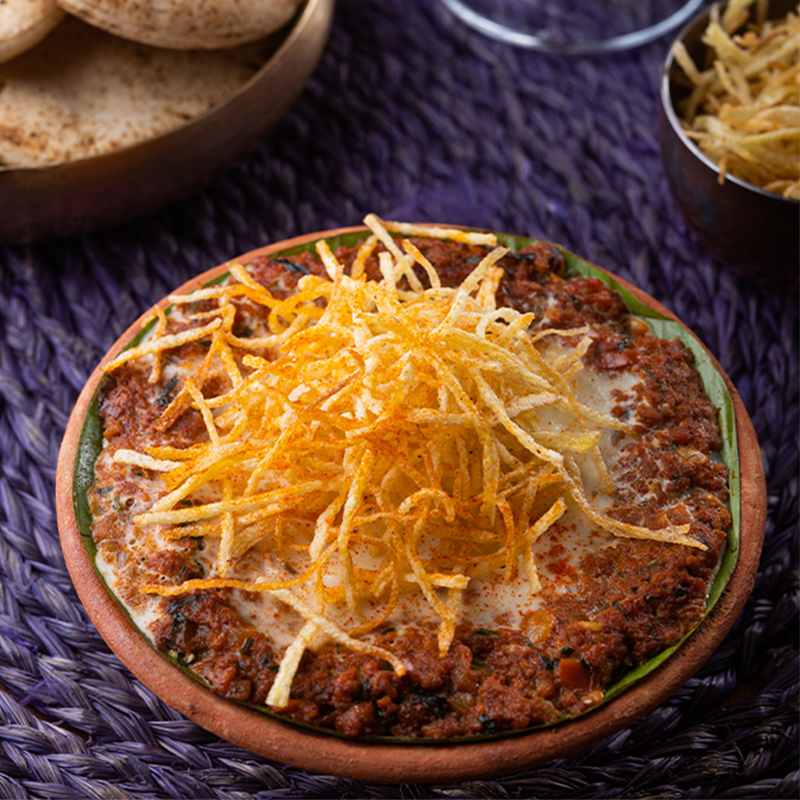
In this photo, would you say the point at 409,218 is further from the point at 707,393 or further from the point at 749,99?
the point at 707,393

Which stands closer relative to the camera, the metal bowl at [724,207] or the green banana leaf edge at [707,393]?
the green banana leaf edge at [707,393]

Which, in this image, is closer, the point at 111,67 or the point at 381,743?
the point at 381,743

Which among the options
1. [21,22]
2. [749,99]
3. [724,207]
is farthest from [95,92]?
[749,99]

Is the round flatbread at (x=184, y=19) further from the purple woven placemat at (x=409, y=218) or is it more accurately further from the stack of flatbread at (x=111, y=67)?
the purple woven placemat at (x=409, y=218)

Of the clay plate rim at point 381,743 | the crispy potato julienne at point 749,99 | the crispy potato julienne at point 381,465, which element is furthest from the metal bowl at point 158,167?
the crispy potato julienne at point 749,99

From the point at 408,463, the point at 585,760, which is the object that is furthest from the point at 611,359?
the point at 585,760

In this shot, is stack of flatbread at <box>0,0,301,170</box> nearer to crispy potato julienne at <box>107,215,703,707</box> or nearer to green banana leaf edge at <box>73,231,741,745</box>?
green banana leaf edge at <box>73,231,741,745</box>
